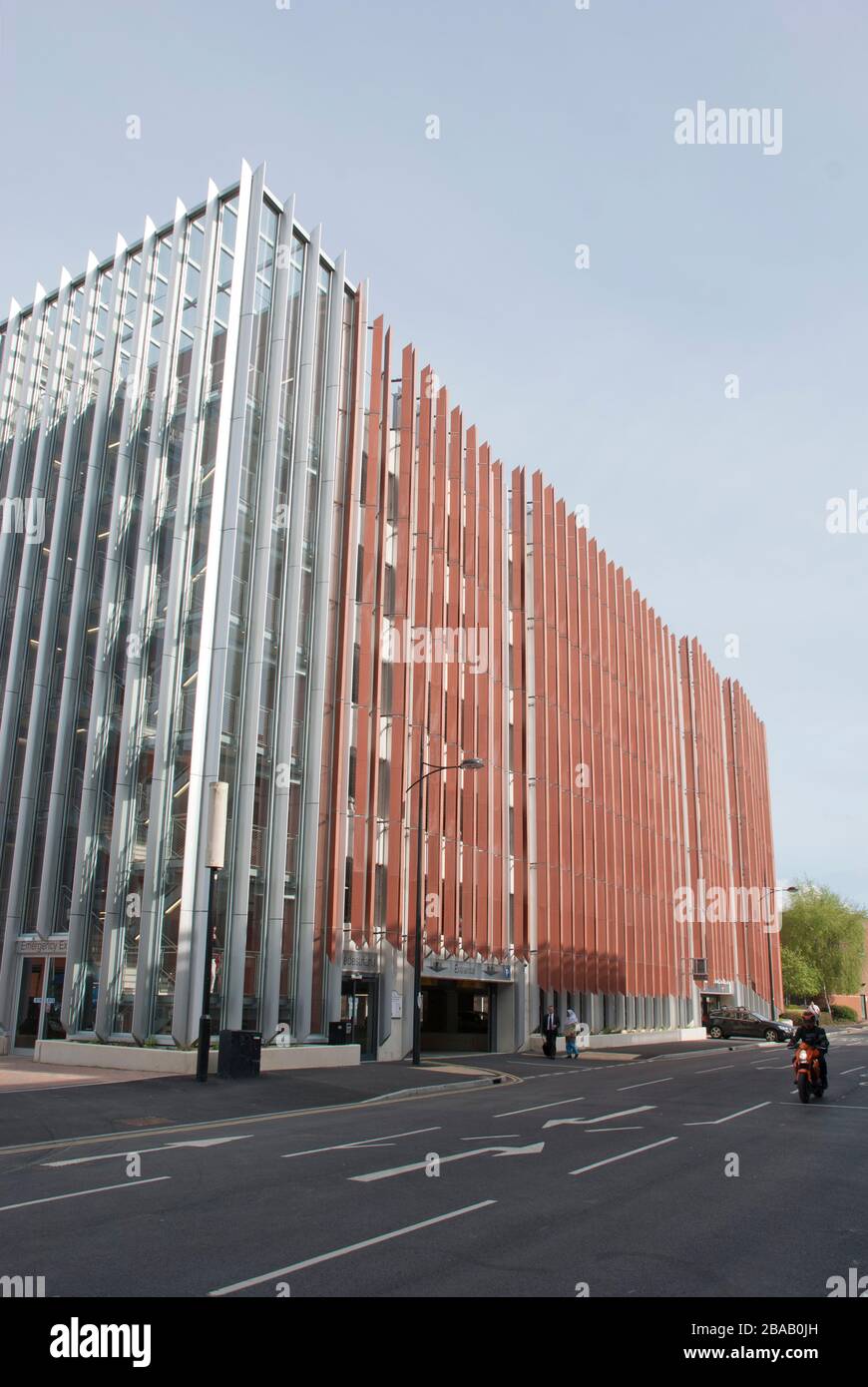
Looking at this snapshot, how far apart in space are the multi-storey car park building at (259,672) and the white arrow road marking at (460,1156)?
14.0 metres

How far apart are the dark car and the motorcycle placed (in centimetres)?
3381

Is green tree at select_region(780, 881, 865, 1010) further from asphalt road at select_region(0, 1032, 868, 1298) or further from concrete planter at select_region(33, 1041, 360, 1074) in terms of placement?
asphalt road at select_region(0, 1032, 868, 1298)

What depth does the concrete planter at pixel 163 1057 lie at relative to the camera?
80.8 feet

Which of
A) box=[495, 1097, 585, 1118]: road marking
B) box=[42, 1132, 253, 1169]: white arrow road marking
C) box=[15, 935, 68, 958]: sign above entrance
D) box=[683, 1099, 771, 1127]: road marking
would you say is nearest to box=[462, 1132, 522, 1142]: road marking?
box=[495, 1097, 585, 1118]: road marking

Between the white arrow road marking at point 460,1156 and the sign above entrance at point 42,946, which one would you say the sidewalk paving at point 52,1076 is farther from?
the white arrow road marking at point 460,1156

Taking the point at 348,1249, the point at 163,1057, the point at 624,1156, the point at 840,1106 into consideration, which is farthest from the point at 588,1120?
the point at 163,1057

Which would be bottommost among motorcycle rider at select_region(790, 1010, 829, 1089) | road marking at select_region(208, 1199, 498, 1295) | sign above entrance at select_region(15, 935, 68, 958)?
road marking at select_region(208, 1199, 498, 1295)

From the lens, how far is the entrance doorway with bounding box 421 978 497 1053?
4162 cm

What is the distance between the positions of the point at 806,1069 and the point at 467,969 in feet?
58.3

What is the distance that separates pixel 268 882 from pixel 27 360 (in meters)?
23.7

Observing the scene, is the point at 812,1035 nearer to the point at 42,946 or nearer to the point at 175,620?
the point at 175,620

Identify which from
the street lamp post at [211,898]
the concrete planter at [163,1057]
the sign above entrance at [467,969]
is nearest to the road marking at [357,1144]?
the street lamp post at [211,898]

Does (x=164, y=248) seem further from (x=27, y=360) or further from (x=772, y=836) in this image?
Result: (x=772, y=836)

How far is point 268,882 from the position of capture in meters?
29.2
